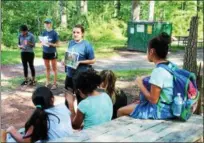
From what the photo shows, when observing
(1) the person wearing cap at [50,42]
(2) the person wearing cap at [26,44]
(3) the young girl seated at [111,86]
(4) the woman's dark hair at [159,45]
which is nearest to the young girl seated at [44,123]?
(4) the woman's dark hair at [159,45]

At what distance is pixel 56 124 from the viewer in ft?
11.6

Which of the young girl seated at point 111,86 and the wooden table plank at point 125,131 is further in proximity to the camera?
the young girl seated at point 111,86

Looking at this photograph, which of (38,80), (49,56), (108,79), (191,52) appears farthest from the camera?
(38,80)

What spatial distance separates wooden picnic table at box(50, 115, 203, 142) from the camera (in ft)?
10.6

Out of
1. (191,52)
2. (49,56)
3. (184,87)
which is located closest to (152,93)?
(184,87)

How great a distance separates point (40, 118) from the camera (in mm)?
3391

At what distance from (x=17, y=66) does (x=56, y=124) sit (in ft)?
38.1

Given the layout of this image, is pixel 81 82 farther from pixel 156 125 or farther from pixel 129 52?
pixel 129 52

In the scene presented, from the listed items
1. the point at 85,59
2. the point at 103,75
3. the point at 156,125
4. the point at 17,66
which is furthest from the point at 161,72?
the point at 17,66

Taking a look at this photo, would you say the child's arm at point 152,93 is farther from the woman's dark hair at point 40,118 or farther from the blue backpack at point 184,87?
the woman's dark hair at point 40,118

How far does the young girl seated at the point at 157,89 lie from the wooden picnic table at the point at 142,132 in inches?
4.3

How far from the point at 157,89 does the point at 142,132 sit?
565mm

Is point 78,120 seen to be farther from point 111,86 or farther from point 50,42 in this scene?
point 50,42

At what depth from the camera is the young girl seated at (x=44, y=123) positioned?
11.1 feet
